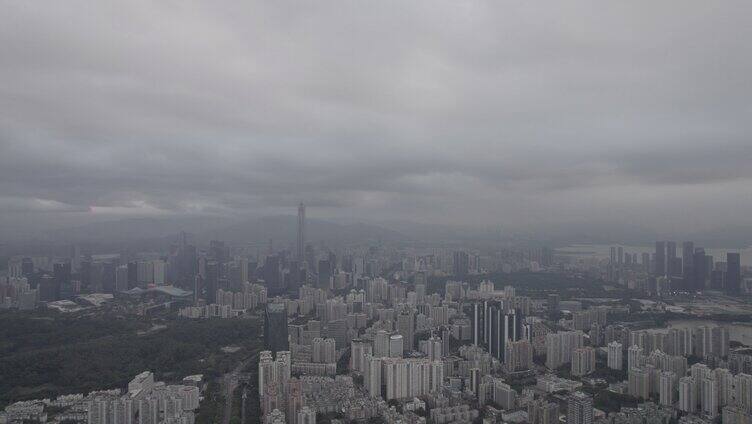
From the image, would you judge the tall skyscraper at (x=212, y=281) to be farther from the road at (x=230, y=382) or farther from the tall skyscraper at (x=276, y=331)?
the road at (x=230, y=382)

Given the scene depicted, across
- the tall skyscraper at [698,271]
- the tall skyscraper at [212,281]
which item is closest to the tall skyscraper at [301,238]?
the tall skyscraper at [212,281]

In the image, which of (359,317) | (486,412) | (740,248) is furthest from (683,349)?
(359,317)

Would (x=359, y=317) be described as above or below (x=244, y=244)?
below

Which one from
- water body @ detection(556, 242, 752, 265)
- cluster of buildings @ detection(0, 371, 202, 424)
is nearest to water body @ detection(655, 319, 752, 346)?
water body @ detection(556, 242, 752, 265)

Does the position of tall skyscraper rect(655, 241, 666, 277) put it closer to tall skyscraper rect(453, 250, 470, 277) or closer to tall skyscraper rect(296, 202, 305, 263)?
tall skyscraper rect(453, 250, 470, 277)

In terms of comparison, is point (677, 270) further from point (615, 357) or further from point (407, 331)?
point (407, 331)

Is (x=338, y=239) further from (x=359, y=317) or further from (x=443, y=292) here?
(x=359, y=317)
